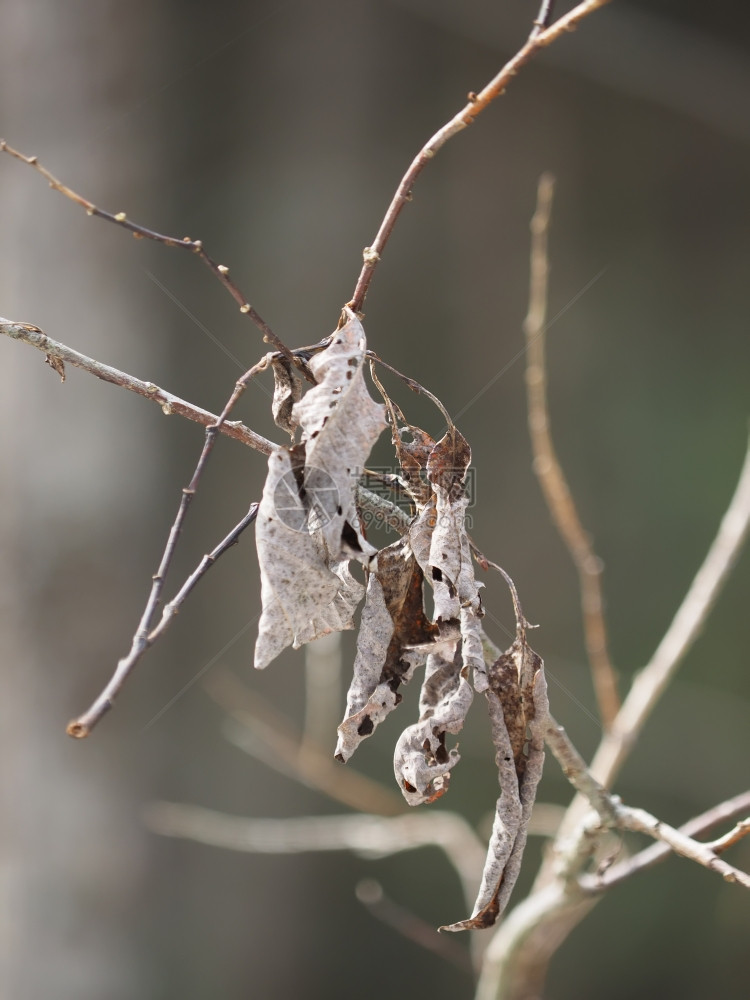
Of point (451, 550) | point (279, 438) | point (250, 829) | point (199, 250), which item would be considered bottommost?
point (250, 829)

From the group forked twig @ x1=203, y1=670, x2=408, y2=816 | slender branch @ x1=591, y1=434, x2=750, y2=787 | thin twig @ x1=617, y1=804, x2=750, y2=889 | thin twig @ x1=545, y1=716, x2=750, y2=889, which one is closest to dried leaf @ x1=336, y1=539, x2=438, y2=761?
thin twig @ x1=545, y1=716, x2=750, y2=889

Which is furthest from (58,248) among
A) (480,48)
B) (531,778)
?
(531,778)

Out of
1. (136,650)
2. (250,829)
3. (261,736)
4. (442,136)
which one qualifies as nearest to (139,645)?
(136,650)

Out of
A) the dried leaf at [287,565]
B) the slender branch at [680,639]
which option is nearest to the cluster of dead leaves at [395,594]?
the dried leaf at [287,565]

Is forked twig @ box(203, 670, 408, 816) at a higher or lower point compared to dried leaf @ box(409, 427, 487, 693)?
lower

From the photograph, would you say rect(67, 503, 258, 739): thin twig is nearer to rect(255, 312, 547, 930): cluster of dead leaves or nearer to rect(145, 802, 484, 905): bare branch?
rect(255, 312, 547, 930): cluster of dead leaves

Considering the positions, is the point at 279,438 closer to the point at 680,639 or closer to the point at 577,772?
the point at 680,639
